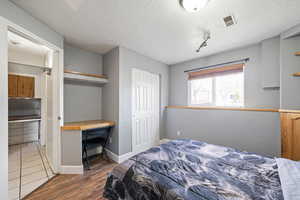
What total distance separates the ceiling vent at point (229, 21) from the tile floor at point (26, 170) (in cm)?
355

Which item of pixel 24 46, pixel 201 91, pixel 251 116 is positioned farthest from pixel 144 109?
pixel 24 46

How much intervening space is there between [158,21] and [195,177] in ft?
6.29

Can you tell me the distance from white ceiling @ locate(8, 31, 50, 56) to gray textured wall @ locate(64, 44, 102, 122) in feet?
1.82

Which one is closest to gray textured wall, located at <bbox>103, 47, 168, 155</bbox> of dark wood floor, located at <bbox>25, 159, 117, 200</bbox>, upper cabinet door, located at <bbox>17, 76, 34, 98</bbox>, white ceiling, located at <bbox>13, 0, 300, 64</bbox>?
white ceiling, located at <bbox>13, 0, 300, 64</bbox>

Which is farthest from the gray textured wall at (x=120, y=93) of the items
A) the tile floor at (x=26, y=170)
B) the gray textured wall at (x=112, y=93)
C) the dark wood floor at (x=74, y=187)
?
the tile floor at (x=26, y=170)

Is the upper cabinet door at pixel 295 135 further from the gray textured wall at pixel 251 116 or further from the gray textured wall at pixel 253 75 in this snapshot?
the gray textured wall at pixel 253 75

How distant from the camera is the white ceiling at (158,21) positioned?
1.35 m

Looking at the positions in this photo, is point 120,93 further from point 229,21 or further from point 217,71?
point 217,71

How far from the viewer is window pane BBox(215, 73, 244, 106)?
2535 mm

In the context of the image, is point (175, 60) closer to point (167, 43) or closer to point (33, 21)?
point (167, 43)

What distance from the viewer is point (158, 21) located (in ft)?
5.39

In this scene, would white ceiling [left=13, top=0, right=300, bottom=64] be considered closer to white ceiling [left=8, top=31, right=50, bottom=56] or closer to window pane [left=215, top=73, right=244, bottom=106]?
window pane [left=215, top=73, right=244, bottom=106]

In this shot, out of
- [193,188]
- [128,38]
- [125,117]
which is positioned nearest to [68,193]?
[125,117]

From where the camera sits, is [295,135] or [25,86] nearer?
[295,135]
